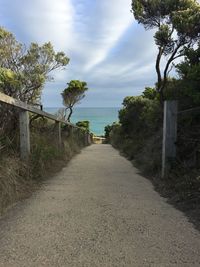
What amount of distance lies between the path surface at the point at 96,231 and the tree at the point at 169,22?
22.7ft

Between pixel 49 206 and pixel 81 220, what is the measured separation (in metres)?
0.99

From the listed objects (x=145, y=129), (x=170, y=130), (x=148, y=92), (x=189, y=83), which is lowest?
(x=170, y=130)

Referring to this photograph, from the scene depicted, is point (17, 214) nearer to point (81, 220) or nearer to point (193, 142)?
point (81, 220)

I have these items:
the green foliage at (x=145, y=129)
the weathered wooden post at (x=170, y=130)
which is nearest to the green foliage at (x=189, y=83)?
the weathered wooden post at (x=170, y=130)

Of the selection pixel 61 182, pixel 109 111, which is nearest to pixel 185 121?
pixel 61 182

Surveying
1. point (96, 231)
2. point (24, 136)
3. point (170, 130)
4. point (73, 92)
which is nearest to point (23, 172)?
point (24, 136)

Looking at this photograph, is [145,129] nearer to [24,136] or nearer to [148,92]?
[148,92]

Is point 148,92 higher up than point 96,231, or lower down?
higher up

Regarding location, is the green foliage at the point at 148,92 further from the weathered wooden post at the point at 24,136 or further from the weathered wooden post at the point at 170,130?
the weathered wooden post at the point at 24,136

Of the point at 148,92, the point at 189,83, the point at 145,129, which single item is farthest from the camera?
the point at 148,92

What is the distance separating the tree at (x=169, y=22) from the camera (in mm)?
12906

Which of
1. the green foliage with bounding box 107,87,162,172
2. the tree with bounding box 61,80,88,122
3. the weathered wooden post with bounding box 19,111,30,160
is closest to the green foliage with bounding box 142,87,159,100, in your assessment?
the green foliage with bounding box 107,87,162,172

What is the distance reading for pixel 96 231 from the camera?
16.4 ft

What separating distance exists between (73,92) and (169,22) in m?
19.9
